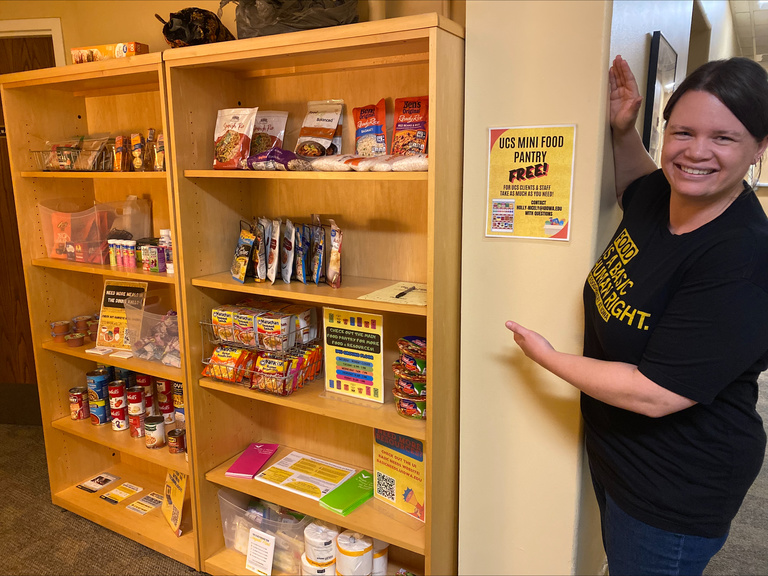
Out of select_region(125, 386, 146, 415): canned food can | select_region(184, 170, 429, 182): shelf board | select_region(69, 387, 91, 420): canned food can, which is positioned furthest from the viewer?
select_region(69, 387, 91, 420): canned food can

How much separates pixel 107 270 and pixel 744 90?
7.24 feet

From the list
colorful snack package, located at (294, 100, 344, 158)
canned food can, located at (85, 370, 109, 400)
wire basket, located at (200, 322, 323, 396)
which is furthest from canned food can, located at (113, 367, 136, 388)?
colorful snack package, located at (294, 100, 344, 158)

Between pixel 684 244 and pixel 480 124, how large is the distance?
0.64m

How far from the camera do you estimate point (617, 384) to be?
1.18 metres

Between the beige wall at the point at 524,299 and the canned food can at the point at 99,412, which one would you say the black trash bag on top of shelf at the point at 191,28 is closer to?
the beige wall at the point at 524,299

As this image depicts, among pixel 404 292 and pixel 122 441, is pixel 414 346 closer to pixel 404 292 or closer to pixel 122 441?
pixel 404 292

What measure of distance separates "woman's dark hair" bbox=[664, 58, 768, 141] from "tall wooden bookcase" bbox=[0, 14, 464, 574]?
0.63m

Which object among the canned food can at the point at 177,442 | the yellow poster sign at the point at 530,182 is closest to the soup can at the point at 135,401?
the canned food can at the point at 177,442

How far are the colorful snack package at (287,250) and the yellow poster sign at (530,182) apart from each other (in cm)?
72

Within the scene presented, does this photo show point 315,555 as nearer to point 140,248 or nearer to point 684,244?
Answer: point 140,248

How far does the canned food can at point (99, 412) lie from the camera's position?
258 centimetres

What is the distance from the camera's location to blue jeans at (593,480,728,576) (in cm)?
126

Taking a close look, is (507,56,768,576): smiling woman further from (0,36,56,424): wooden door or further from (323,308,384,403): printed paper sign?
(0,36,56,424): wooden door

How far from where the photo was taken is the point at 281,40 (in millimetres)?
1632
